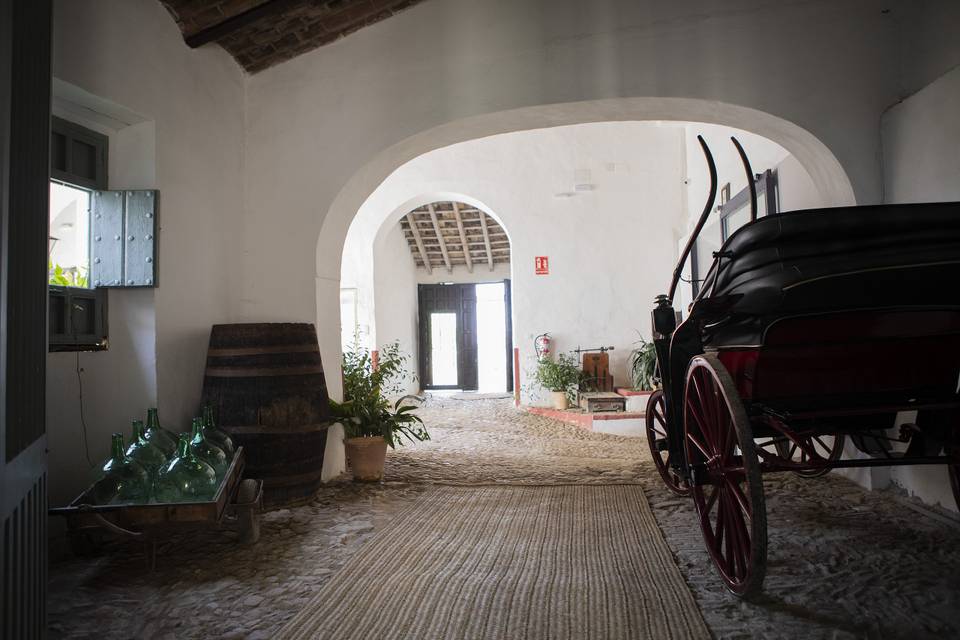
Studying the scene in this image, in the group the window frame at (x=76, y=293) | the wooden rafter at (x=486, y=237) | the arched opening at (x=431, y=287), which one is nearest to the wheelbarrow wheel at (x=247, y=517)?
the window frame at (x=76, y=293)

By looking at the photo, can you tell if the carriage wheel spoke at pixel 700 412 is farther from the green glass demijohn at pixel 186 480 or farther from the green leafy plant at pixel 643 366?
the green leafy plant at pixel 643 366

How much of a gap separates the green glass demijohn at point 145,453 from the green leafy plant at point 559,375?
19.4 ft

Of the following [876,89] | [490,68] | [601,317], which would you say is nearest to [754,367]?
[876,89]

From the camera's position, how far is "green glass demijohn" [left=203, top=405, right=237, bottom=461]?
287cm

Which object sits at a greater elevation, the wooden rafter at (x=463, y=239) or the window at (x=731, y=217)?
the wooden rafter at (x=463, y=239)

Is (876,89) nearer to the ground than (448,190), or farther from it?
nearer to the ground

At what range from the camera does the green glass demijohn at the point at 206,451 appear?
8.44 ft

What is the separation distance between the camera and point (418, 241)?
37.9 feet

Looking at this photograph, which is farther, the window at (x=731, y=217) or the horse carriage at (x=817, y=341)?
the window at (x=731, y=217)

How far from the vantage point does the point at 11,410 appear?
1.20 m

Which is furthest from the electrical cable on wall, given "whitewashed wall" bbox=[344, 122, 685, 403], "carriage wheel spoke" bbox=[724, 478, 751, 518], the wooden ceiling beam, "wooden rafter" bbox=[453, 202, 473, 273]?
"wooden rafter" bbox=[453, 202, 473, 273]

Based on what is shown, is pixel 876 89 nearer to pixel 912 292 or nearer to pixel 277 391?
pixel 912 292

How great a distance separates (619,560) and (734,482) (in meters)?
0.64

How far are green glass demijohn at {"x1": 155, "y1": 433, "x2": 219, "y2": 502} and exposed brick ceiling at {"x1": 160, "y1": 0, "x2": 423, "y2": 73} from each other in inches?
89.3
